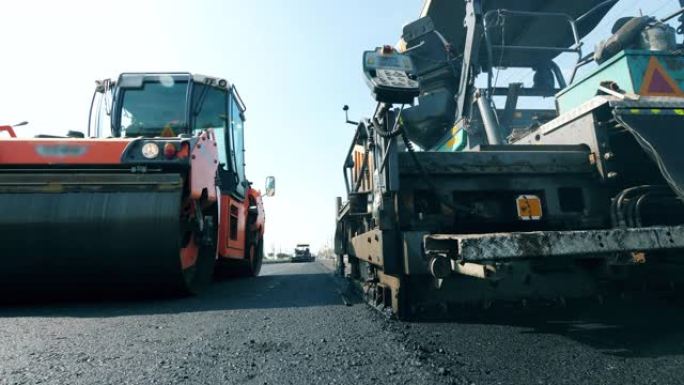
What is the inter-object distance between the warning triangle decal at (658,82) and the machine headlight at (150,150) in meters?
4.73

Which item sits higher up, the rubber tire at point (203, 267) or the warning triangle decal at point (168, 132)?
the warning triangle decal at point (168, 132)

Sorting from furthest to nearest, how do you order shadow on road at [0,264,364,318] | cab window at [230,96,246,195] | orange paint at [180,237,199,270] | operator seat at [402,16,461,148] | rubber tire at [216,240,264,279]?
operator seat at [402,16,461,148] → rubber tire at [216,240,264,279] → cab window at [230,96,246,195] → orange paint at [180,237,199,270] → shadow on road at [0,264,364,318]

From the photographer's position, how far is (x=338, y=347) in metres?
1.99

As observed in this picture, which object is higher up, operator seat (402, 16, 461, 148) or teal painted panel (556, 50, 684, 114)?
operator seat (402, 16, 461, 148)

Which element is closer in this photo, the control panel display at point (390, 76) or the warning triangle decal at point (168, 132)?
the control panel display at point (390, 76)

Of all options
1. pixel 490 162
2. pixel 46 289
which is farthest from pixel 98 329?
pixel 490 162

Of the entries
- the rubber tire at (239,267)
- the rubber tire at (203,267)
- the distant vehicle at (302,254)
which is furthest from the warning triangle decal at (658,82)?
the distant vehicle at (302,254)

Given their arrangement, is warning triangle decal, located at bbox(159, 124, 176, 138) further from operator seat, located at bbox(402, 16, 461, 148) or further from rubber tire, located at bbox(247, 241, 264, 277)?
operator seat, located at bbox(402, 16, 461, 148)

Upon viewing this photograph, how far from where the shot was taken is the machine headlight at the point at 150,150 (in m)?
3.35

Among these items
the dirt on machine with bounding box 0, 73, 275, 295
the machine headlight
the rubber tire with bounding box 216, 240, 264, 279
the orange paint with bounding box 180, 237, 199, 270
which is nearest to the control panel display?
the dirt on machine with bounding box 0, 73, 275, 295

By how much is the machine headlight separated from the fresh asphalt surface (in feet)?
4.38

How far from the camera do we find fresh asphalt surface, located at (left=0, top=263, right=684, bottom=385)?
5.15 ft

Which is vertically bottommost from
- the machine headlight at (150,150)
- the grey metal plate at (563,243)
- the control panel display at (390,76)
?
the grey metal plate at (563,243)

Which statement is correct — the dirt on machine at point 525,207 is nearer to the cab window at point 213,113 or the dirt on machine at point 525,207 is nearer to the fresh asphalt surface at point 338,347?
the fresh asphalt surface at point 338,347
